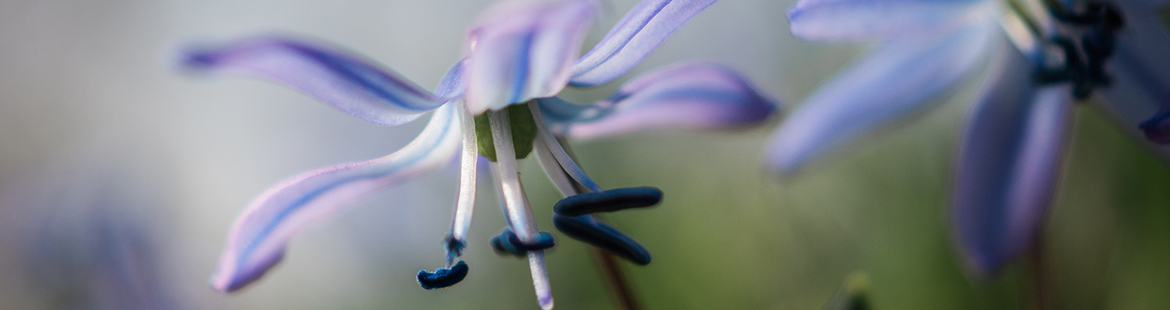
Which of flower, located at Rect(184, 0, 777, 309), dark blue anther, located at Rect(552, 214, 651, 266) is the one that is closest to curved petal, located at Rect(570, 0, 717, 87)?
flower, located at Rect(184, 0, 777, 309)

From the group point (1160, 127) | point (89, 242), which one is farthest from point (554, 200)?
point (1160, 127)

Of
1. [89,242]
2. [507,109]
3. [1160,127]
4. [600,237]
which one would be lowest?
[1160,127]

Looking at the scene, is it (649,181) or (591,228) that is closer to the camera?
(591,228)

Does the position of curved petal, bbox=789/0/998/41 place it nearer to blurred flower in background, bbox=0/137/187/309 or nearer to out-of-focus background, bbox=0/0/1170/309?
out-of-focus background, bbox=0/0/1170/309

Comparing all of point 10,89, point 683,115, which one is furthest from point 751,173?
point 10,89

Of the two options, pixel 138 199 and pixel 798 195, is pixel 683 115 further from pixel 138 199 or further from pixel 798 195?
pixel 138 199

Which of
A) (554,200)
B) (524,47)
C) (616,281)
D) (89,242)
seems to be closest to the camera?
(524,47)

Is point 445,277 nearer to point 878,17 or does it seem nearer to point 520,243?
point 520,243
